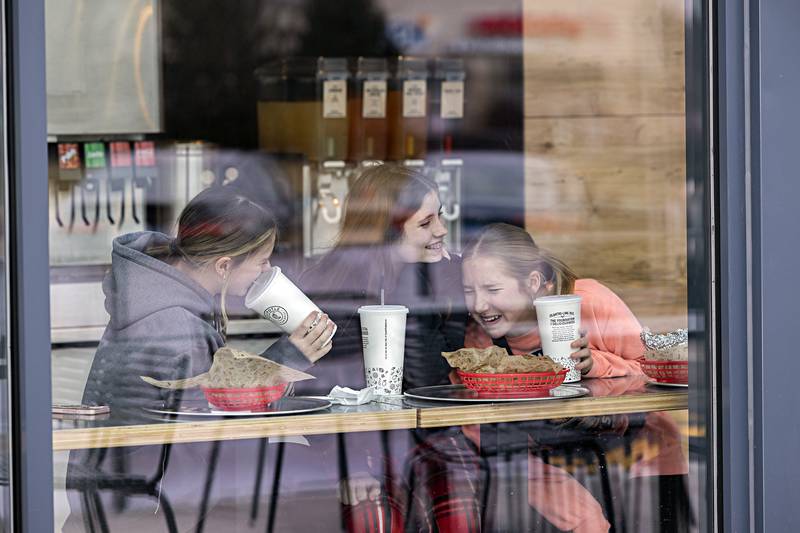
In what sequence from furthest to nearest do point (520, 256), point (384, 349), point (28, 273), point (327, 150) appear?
point (327, 150) < point (520, 256) < point (384, 349) < point (28, 273)

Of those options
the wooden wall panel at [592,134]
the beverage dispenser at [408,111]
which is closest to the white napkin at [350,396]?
the wooden wall panel at [592,134]

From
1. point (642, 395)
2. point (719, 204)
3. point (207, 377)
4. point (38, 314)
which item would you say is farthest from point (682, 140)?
point (38, 314)

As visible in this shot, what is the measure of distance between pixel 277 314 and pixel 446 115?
88.7 inches

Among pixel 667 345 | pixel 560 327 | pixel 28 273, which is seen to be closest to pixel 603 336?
pixel 560 327

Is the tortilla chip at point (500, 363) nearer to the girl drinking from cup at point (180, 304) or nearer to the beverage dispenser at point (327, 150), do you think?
the girl drinking from cup at point (180, 304)

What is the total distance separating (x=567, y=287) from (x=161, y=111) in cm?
202

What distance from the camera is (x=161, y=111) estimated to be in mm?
3668

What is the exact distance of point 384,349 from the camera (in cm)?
186

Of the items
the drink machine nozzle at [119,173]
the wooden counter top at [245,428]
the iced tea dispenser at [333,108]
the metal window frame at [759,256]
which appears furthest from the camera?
the iced tea dispenser at [333,108]

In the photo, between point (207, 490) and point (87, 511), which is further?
point (207, 490)

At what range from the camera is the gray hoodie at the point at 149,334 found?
1792mm

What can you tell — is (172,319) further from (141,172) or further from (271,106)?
(271,106)

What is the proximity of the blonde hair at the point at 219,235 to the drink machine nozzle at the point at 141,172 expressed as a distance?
108 cm

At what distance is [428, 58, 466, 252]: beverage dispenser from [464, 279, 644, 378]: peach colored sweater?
1647 mm
